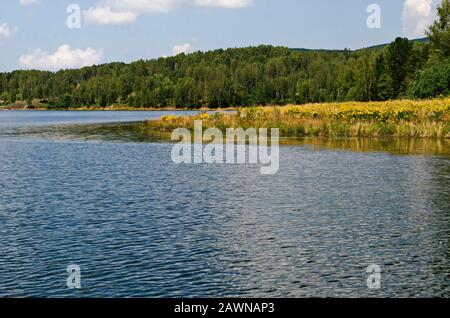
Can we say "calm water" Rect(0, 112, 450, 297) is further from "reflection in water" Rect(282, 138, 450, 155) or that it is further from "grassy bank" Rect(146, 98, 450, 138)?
"grassy bank" Rect(146, 98, 450, 138)

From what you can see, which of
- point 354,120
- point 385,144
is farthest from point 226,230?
point 354,120

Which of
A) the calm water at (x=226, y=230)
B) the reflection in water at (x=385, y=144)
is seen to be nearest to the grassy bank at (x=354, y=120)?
the reflection in water at (x=385, y=144)

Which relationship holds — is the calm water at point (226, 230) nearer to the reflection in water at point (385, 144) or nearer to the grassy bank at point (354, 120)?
the reflection in water at point (385, 144)

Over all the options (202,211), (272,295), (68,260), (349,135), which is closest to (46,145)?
(349,135)

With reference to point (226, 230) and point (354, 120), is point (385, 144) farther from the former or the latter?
point (226, 230)

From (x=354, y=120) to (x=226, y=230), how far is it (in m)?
37.4

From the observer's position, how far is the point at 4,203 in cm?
2147

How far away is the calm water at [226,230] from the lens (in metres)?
12.5

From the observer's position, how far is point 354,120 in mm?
52312

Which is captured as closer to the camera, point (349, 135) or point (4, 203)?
point (4, 203)

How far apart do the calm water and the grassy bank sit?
1778 cm
